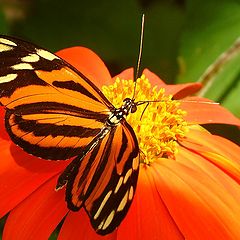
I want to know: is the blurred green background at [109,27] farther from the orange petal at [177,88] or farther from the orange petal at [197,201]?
the orange petal at [197,201]

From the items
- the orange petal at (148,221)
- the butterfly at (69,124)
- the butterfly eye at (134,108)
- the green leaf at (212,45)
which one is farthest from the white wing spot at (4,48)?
the green leaf at (212,45)

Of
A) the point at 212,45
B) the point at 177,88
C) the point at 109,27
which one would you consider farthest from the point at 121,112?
the point at 109,27

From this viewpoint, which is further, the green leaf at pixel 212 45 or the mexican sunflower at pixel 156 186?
the green leaf at pixel 212 45

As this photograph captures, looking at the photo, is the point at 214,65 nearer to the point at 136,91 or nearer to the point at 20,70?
the point at 136,91

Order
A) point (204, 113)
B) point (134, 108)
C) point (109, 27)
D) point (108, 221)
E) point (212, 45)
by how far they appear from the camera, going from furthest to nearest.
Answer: point (109, 27)
point (212, 45)
point (204, 113)
point (134, 108)
point (108, 221)

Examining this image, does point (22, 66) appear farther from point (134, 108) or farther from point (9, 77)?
point (134, 108)

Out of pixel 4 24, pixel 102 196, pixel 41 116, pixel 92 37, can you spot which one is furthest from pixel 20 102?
pixel 92 37
